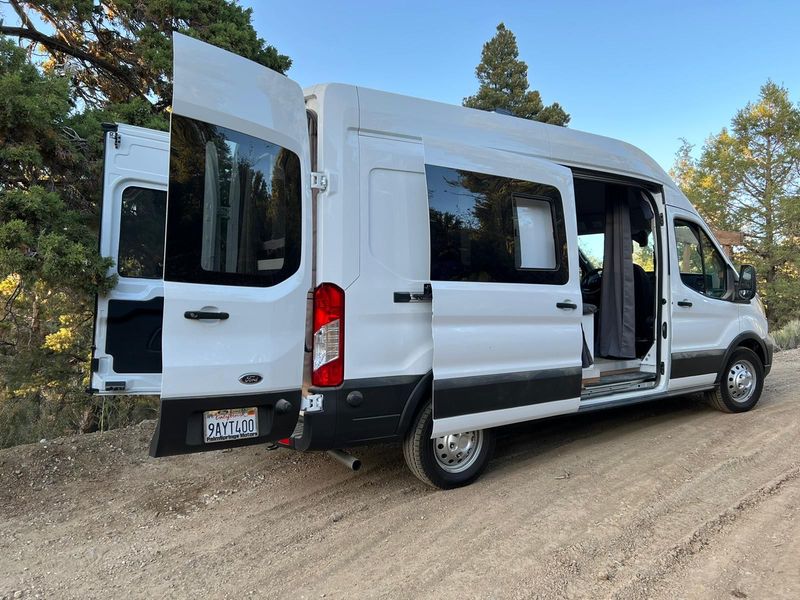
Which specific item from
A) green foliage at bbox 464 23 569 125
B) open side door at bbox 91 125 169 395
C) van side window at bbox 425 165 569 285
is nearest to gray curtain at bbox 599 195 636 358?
van side window at bbox 425 165 569 285

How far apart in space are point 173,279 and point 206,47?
1.21m

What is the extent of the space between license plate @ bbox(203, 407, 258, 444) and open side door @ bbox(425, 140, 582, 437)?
1.15 metres

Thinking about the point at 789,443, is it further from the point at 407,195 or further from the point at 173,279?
the point at 173,279

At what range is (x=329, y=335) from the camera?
3.13 meters

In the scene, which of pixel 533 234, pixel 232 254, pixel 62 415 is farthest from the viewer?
pixel 62 415

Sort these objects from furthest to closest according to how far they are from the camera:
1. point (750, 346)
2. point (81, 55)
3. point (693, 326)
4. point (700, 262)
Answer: point (81, 55), point (750, 346), point (700, 262), point (693, 326)

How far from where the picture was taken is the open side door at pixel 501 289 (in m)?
3.52

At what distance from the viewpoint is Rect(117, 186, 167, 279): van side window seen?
14.1 feet

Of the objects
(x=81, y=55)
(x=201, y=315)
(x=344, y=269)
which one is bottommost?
(x=201, y=315)

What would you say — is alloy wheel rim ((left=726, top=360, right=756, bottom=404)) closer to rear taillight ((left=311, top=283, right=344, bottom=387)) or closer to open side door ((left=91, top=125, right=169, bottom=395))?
rear taillight ((left=311, top=283, right=344, bottom=387))

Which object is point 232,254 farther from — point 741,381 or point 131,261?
point 741,381

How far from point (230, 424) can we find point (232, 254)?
92 centimetres

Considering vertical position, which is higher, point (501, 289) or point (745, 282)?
point (745, 282)

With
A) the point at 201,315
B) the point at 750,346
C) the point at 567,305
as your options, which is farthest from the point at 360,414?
the point at 750,346
